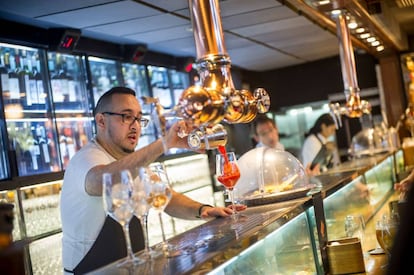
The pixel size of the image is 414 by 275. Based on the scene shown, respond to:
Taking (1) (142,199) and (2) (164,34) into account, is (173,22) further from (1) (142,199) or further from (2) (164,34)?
(1) (142,199)

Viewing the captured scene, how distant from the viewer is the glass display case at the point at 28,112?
4.80 meters

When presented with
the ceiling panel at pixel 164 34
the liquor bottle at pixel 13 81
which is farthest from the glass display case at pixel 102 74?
the liquor bottle at pixel 13 81

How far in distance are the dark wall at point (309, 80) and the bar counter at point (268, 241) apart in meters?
6.59

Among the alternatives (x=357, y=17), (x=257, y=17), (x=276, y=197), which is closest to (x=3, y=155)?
(x=276, y=197)

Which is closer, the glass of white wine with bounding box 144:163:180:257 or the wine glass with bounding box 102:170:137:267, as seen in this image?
the wine glass with bounding box 102:170:137:267

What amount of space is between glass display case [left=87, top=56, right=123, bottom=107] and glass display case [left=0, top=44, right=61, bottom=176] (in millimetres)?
762

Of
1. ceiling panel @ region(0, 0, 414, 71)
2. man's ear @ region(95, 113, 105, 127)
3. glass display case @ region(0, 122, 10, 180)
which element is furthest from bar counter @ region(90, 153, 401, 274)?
glass display case @ region(0, 122, 10, 180)

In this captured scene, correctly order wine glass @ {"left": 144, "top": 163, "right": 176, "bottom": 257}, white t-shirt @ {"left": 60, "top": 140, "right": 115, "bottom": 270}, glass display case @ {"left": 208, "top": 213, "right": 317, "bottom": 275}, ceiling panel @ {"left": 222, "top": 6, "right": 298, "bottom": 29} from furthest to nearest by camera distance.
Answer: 1. ceiling panel @ {"left": 222, "top": 6, "right": 298, "bottom": 29}
2. white t-shirt @ {"left": 60, "top": 140, "right": 115, "bottom": 270}
3. glass display case @ {"left": 208, "top": 213, "right": 317, "bottom": 275}
4. wine glass @ {"left": 144, "top": 163, "right": 176, "bottom": 257}

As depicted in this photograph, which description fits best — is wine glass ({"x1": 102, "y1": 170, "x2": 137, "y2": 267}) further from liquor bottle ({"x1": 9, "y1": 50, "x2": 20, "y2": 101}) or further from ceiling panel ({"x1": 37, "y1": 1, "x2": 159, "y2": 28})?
liquor bottle ({"x1": 9, "y1": 50, "x2": 20, "y2": 101})

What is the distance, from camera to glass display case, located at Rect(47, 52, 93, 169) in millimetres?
5453

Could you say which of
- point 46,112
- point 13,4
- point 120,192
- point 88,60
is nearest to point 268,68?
point 88,60

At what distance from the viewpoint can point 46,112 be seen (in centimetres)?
523

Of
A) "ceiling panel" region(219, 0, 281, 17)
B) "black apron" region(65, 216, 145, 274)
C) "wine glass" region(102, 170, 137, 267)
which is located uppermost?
"ceiling panel" region(219, 0, 281, 17)

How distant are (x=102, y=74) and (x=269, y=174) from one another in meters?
3.12
